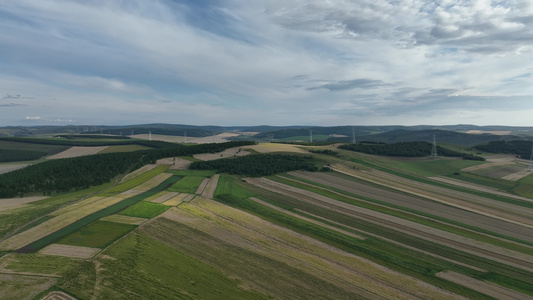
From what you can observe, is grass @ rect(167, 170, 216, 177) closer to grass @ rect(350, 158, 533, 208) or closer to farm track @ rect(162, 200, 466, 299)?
farm track @ rect(162, 200, 466, 299)

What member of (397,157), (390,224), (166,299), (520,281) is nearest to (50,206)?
(166,299)

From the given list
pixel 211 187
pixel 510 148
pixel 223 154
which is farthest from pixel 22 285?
pixel 510 148

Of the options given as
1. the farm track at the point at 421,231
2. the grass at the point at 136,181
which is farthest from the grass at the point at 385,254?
the grass at the point at 136,181

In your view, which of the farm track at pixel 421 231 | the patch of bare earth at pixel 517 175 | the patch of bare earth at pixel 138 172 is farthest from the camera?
the patch of bare earth at pixel 517 175

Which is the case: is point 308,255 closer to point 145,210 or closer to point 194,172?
point 145,210

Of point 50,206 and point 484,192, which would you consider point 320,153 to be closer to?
point 484,192

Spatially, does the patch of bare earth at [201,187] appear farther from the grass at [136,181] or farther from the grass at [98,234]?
the grass at [98,234]

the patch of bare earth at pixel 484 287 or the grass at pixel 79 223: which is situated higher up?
the grass at pixel 79 223
